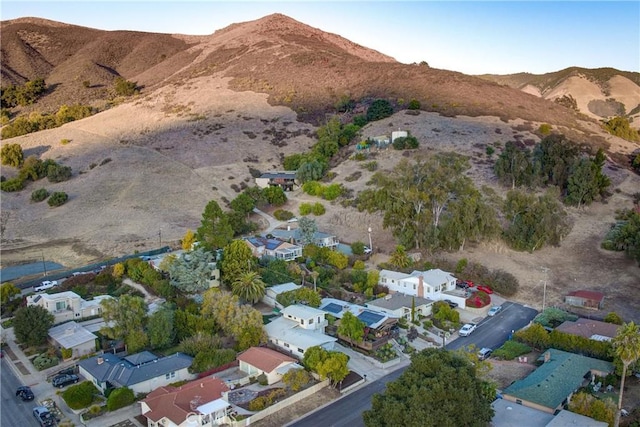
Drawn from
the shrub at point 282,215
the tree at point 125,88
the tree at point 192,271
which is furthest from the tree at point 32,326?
the tree at point 125,88

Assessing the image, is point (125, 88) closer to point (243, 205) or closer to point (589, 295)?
point (243, 205)

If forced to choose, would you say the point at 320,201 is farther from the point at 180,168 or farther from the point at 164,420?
the point at 164,420

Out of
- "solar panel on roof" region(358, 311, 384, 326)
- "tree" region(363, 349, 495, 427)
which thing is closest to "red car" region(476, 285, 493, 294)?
"solar panel on roof" region(358, 311, 384, 326)

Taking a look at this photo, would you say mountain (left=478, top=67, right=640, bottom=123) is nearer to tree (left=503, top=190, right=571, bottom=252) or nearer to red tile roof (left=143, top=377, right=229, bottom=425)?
tree (left=503, top=190, right=571, bottom=252)

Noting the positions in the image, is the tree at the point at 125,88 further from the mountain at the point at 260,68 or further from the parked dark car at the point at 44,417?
the parked dark car at the point at 44,417

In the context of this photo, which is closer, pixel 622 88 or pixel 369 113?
pixel 369 113

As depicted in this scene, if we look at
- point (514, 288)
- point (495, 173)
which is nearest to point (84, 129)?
point (495, 173)
